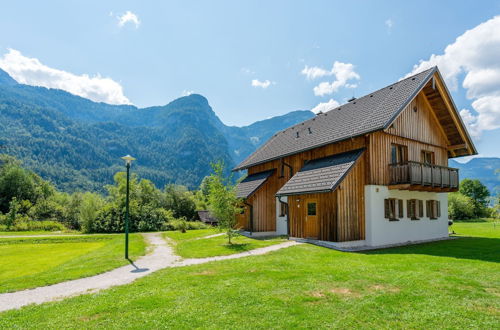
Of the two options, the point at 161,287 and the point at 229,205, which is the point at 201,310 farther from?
the point at 229,205

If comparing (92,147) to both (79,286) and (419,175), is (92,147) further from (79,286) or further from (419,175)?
(419,175)

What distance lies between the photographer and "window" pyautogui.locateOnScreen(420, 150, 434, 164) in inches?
727

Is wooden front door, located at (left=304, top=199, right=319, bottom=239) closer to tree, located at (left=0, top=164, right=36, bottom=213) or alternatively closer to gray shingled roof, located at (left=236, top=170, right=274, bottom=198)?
gray shingled roof, located at (left=236, top=170, right=274, bottom=198)

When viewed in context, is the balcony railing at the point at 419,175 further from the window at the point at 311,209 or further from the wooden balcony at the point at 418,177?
the window at the point at 311,209

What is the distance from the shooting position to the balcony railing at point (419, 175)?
15.2 meters

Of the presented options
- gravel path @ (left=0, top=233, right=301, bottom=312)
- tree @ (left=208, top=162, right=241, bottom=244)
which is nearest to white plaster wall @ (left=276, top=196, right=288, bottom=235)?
tree @ (left=208, top=162, right=241, bottom=244)

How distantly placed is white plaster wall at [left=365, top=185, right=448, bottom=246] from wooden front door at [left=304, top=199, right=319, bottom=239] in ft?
8.37

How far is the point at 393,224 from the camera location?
51.3ft

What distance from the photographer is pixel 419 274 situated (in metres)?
8.55

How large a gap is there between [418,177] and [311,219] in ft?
20.2

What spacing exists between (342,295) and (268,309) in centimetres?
200

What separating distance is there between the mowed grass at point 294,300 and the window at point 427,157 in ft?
32.1

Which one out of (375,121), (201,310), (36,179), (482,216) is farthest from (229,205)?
(36,179)

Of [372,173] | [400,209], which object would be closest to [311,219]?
[372,173]
